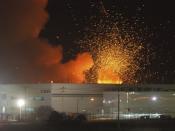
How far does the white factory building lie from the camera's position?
91125 millimetres

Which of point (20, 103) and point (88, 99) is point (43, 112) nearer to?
point (20, 103)

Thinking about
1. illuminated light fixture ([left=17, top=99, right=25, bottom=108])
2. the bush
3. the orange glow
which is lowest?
the bush

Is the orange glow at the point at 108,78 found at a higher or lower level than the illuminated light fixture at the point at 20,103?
higher

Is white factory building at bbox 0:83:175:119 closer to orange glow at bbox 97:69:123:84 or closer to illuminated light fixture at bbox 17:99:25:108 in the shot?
illuminated light fixture at bbox 17:99:25:108

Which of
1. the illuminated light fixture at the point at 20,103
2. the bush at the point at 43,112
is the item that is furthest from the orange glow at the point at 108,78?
the illuminated light fixture at the point at 20,103

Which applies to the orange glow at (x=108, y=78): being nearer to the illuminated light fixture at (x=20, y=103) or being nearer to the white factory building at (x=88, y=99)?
the white factory building at (x=88, y=99)

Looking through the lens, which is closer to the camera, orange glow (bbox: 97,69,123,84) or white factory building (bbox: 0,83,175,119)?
white factory building (bbox: 0,83,175,119)

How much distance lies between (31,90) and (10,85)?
3.39 metres

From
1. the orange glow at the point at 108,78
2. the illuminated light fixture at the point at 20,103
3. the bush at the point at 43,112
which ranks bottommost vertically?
the bush at the point at 43,112

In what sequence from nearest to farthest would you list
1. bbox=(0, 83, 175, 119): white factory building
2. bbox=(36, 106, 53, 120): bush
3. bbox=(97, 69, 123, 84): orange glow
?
bbox=(36, 106, 53, 120): bush, bbox=(0, 83, 175, 119): white factory building, bbox=(97, 69, 123, 84): orange glow

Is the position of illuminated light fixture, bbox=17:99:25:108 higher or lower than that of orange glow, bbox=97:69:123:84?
lower

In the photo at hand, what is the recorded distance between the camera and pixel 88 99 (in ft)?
302

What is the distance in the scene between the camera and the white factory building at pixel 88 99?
299ft

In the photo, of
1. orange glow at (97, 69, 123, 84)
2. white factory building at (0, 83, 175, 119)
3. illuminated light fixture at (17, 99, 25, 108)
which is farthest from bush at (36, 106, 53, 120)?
orange glow at (97, 69, 123, 84)
